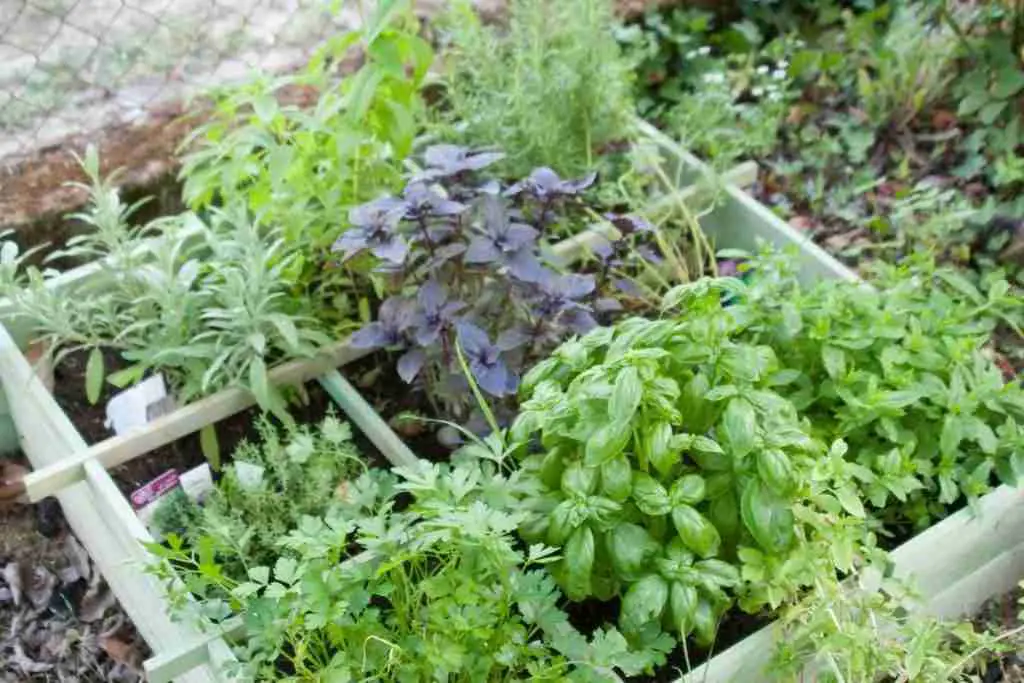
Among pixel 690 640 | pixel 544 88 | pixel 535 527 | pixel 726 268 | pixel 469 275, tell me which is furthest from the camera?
pixel 726 268

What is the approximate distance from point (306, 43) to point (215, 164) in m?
0.87

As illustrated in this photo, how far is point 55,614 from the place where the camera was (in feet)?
8.39

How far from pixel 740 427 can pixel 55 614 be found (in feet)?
5.12

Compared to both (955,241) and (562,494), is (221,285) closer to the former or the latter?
(562,494)

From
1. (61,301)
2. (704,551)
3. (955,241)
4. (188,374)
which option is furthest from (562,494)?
(955,241)

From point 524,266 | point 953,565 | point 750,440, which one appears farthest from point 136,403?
point 953,565

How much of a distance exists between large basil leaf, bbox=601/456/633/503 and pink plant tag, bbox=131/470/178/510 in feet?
2.98

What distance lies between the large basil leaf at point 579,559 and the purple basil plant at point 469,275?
1.25 ft

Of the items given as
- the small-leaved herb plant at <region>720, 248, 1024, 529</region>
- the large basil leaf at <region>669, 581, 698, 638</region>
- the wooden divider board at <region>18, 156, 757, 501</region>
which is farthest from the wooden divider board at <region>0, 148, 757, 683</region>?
the large basil leaf at <region>669, 581, 698, 638</region>

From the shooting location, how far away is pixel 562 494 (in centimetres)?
199

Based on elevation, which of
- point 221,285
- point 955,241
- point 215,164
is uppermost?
point 215,164

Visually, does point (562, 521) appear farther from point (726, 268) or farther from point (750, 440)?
point (726, 268)

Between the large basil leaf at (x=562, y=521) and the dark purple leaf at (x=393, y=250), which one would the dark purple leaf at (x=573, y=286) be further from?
the large basil leaf at (x=562, y=521)

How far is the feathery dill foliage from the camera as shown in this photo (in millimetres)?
2752
